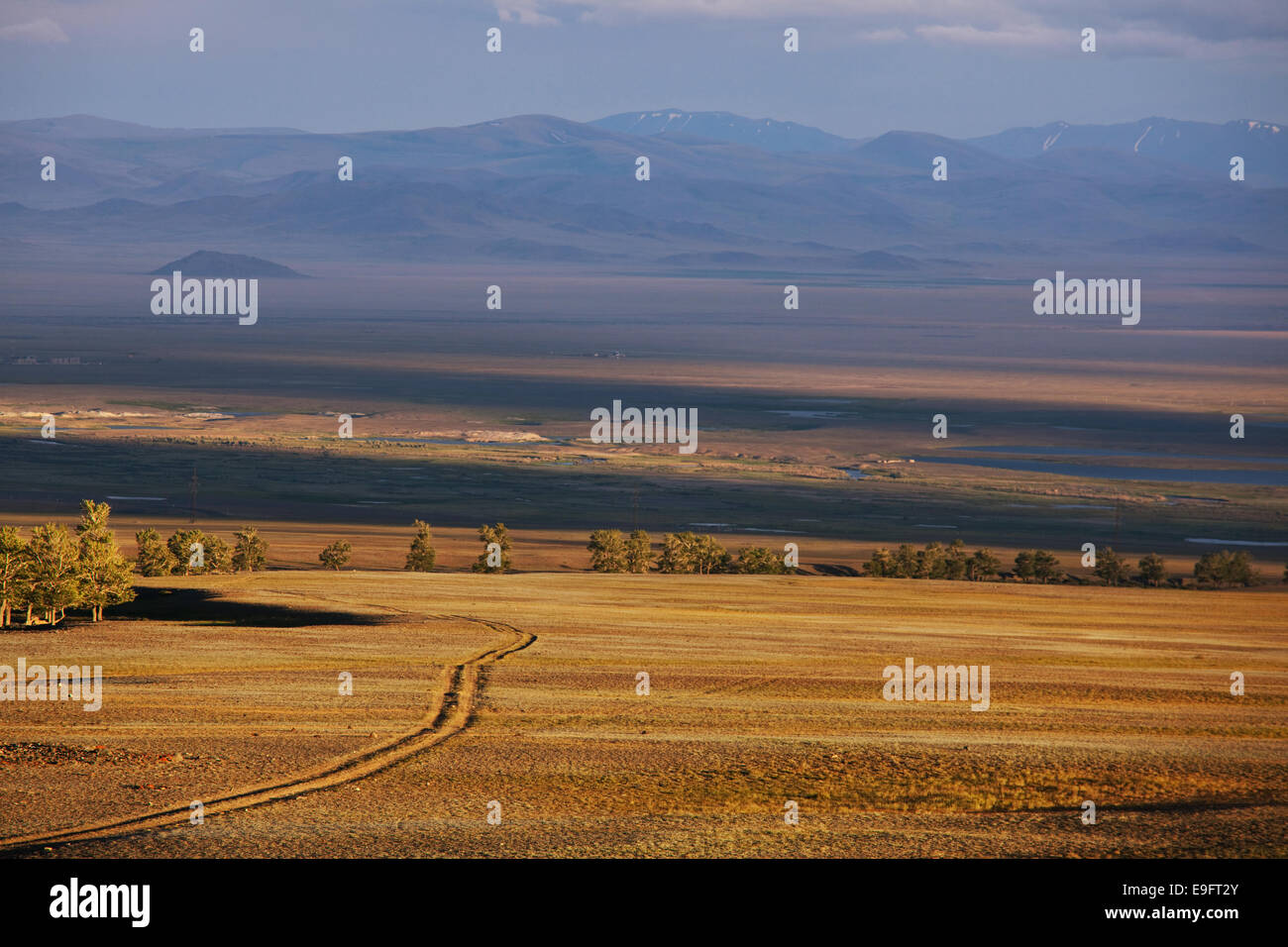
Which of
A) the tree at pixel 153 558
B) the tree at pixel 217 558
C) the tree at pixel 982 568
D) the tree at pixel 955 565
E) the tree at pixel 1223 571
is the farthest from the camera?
the tree at pixel 1223 571

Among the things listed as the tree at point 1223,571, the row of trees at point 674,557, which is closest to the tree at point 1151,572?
the tree at point 1223,571

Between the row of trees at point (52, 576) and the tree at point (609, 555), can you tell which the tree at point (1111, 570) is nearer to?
the tree at point (609, 555)

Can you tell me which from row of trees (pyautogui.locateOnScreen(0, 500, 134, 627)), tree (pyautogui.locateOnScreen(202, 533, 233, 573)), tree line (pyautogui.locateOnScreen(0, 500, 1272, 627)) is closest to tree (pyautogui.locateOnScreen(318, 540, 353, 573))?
tree line (pyautogui.locateOnScreen(0, 500, 1272, 627))

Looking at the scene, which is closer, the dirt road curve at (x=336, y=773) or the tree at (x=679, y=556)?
the dirt road curve at (x=336, y=773)

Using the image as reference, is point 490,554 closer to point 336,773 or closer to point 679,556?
point 679,556

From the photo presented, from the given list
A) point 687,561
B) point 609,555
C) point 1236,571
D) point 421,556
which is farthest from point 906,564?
point 421,556
